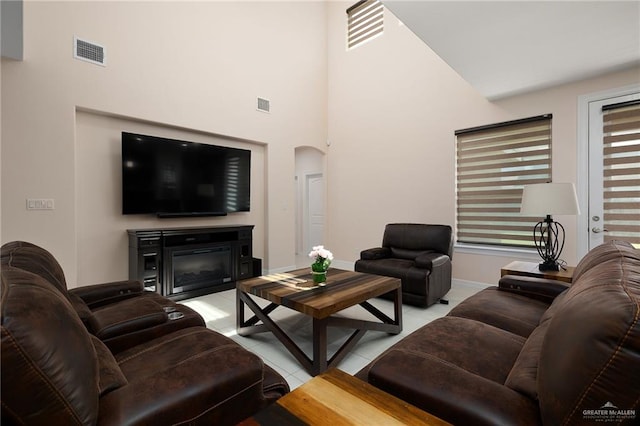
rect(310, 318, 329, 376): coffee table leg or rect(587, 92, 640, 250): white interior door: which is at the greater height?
rect(587, 92, 640, 250): white interior door

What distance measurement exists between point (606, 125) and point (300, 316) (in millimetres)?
3979

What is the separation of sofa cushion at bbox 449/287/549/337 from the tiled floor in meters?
0.81

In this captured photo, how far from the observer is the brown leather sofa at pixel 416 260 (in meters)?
3.29

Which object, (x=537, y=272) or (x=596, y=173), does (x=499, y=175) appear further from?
(x=537, y=272)

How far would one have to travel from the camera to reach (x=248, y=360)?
119 centimetres

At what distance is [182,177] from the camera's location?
404 centimetres

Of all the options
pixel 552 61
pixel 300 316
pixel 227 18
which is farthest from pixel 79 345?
pixel 227 18

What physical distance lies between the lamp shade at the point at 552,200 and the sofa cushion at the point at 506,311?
33.8 inches

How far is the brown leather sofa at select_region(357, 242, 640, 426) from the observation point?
2.43 ft

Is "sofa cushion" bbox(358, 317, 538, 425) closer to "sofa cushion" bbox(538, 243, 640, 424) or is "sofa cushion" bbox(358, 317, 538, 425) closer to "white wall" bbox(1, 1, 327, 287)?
"sofa cushion" bbox(538, 243, 640, 424)

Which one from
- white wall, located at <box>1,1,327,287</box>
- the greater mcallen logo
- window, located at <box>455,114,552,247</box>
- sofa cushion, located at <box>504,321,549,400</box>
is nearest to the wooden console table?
window, located at <box>455,114,552,247</box>

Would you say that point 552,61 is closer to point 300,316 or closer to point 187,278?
point 300,316

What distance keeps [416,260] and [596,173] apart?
2.24 m

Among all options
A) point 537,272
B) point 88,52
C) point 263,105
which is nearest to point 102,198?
point 88,52
